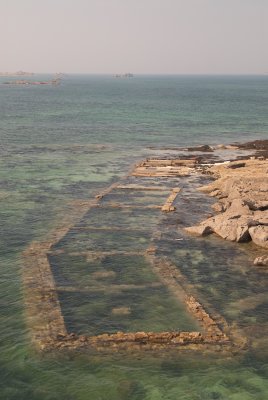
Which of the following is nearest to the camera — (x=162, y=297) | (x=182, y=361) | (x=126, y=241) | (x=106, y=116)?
(x=182, y=361)

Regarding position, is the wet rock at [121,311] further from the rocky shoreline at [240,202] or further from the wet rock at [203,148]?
the wet rock at [203,148]

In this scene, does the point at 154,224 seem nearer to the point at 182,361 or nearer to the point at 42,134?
the point at 182,361

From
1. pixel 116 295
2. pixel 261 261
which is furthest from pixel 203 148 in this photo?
pixel 116 295

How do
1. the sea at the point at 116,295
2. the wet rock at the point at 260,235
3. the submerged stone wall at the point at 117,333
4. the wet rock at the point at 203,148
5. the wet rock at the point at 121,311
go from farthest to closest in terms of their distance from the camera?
1. the wet rock at the point at 203,148
2. the wet rock at the point at 260,235
3. the wet rock at the point at 121,311
4. the submerged stone wall at the point at 117,333
5. the sea at the point at 116,295

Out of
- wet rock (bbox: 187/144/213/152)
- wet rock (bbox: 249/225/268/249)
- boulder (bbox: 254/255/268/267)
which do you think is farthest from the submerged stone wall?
wet rock (bbox: 187/144/213/152)

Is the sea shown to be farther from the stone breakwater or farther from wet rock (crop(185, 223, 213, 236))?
the stone breakwater

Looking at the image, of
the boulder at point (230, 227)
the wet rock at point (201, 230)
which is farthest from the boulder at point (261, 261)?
the wet rock at point (201, 230)

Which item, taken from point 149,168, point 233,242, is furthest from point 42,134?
point 233,242

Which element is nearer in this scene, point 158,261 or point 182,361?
point 182,361
